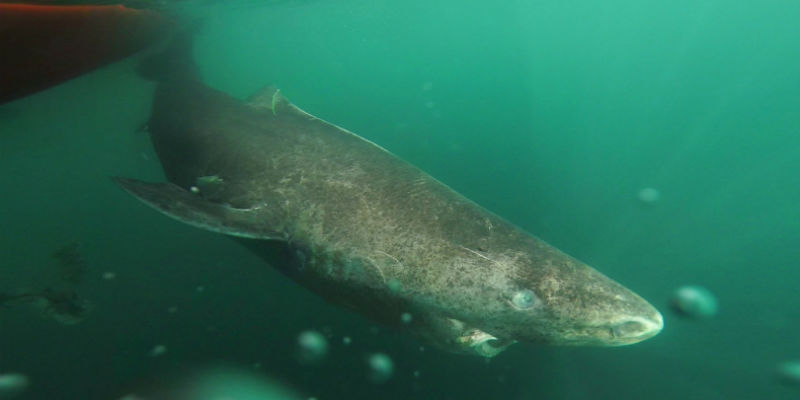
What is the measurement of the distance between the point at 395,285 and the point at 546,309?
136cm

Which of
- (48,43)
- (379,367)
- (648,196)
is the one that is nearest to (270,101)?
(48,43)

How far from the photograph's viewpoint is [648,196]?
703 inches

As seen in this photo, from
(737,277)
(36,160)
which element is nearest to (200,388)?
(737,277)

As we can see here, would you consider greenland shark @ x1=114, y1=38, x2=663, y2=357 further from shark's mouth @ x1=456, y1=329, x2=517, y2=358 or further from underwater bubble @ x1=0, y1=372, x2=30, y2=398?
underwater bubble @ x1=0, y1=372, x2=30, y2=398

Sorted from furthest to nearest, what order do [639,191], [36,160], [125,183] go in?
[36,160], [639,191], [125,183]

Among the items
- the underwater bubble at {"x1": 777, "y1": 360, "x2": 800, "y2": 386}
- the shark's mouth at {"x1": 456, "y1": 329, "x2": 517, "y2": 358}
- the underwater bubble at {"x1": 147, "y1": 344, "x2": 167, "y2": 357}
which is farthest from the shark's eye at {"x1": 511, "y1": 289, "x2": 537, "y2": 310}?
the underwater bubble at {"x1": 777, "y1": 360, "x2": 800, "y2": 386}

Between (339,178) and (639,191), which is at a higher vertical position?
(639,191)

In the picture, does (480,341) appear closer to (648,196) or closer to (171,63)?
(171,63)

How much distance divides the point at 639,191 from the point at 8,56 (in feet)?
68.6

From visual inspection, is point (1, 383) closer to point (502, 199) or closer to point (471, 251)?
point (471, 251)

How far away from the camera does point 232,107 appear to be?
22.0 feet

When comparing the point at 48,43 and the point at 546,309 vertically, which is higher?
the point at 546,309

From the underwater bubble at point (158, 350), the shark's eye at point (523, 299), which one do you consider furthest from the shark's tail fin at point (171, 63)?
the shark's eye at point (523, 299)

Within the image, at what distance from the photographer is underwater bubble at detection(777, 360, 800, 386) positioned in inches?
353
